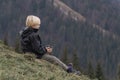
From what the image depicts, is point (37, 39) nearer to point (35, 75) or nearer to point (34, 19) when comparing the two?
point (34, 19)

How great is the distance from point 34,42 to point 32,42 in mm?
78

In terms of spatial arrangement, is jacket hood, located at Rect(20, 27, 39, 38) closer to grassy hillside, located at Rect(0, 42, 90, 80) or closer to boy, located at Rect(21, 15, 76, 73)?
boy, located at Rect(21, 15, 76, 73)

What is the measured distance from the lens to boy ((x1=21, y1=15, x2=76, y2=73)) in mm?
13609

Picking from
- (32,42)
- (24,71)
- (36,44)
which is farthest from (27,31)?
(24,71)

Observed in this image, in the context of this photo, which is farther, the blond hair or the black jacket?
the black jacket

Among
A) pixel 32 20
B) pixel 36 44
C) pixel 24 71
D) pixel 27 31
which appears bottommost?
pixel 24 71

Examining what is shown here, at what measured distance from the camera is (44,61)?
13758 mm

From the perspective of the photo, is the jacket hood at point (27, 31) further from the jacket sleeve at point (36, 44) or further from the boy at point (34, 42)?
the jacket sleeve at point (36, 44)

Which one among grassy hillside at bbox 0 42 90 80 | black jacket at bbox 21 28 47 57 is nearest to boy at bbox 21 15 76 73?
black jacket at bbox 21 28 47 57

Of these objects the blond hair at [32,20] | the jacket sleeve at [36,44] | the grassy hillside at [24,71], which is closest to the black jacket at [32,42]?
the jacket sleeve at [36,44]

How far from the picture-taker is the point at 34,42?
13.7 metres

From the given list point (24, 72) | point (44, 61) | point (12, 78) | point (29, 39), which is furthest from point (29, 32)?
point (12, 78)

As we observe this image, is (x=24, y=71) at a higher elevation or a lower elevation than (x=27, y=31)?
lower

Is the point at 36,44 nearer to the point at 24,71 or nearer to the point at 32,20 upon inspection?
the point at 32,20
